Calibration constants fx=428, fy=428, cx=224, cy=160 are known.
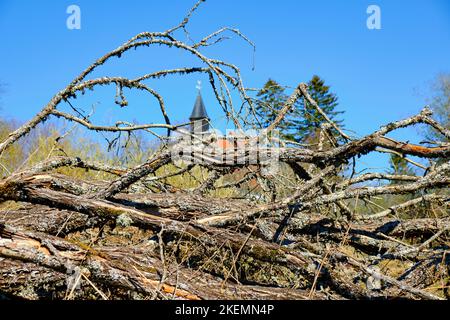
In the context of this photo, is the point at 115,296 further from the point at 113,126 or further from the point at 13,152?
the point at 13,152

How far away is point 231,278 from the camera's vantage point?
8.30ft

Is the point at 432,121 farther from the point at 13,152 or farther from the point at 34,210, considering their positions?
the point at 13,152

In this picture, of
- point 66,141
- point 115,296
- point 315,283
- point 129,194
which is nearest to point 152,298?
point 115,296

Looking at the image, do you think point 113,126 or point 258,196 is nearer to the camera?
point 113,126

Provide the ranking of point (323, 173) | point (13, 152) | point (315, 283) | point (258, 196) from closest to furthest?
1. point (315, 283)
2. point (323, 173)
3. point (258, 196)
4. point (13, 152)

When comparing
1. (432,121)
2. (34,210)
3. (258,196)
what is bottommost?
(34,210)

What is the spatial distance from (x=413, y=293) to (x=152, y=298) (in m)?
1.30

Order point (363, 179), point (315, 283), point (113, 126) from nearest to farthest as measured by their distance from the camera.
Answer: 1. point (315, 283)
2. point (363, 179)
3. point (113, 126)

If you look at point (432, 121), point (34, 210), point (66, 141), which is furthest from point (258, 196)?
point (66, 141)

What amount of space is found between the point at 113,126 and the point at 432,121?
2.20 metres

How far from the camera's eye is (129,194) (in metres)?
3.06
